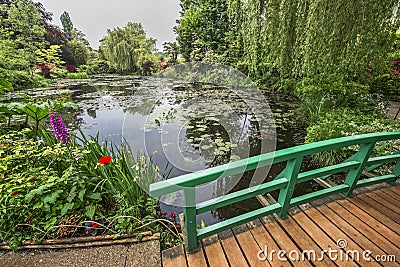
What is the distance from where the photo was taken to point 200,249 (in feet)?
3.49

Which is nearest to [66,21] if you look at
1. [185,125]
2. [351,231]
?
[185,125]

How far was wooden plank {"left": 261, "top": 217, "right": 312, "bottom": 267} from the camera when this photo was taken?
106 cm

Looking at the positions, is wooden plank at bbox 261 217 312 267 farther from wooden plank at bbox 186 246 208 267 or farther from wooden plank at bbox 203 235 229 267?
wooden plank at bbox 186 246 208 267

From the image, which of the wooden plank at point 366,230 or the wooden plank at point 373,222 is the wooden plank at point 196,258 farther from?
the wooden plank at point 373,222

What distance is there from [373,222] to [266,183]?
869mm

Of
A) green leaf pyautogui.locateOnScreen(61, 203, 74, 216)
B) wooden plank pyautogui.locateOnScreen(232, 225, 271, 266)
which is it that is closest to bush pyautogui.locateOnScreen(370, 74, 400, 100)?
wooden plank pyautogui.locateOnScreen(232, 225, 271, 266)

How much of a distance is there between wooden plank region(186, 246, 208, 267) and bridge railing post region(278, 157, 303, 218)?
0.62m

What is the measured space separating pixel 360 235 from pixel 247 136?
101 inches

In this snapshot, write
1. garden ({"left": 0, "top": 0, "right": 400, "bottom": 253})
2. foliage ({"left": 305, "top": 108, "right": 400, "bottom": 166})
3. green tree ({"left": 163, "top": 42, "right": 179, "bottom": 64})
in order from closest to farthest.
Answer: garden ({"left": 0, "top": 0, "right": 400, "bottom": 253}), foliage ({"left": 305, "top": 108, "right": 400, "bottom": 166}), green tree ({"left": 163, "top": 42, "right": 179, "bottom": 64})

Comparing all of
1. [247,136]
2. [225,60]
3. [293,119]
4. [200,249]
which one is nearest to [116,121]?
[247,136]

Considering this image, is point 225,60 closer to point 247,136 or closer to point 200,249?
point 247,136

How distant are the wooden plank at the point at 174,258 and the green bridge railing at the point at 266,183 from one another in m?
0.06

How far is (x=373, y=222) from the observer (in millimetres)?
1230

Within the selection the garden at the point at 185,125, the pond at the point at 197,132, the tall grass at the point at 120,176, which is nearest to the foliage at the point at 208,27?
the garden at the point at 185,125
